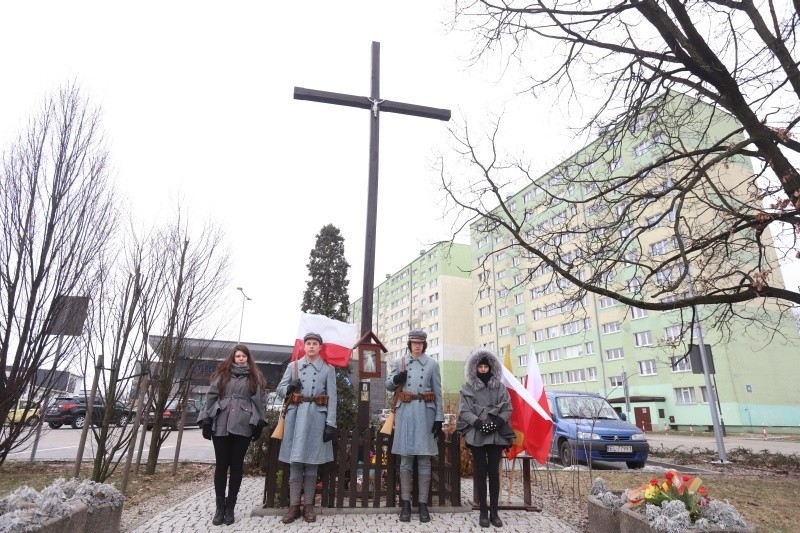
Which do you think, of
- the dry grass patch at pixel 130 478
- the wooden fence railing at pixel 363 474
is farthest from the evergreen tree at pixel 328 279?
the wooden fence railing at pixel 363 474

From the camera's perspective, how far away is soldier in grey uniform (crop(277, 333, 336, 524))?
521 centimetres

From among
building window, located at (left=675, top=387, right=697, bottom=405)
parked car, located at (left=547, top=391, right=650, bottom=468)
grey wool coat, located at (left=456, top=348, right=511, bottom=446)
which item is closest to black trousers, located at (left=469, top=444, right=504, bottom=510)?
grey wool coat, located at (left=456, top=348, right=511, bottom=446)

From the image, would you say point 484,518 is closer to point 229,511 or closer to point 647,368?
point 229,511

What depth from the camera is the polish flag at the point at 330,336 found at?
20.6ft

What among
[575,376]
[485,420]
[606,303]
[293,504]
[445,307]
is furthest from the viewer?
[445,307]

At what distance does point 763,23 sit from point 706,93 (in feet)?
3.89

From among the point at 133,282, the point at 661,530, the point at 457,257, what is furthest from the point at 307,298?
the point at 457,257

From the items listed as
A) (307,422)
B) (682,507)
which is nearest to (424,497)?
(307,422)

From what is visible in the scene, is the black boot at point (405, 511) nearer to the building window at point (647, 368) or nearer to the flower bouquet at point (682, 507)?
the flower bouquet at point (682, 507)

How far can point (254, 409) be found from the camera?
5.43 meters

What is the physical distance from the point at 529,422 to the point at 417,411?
1388 mm

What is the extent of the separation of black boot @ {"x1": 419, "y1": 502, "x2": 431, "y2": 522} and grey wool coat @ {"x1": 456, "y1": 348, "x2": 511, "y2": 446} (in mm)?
820

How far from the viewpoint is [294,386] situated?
5539 mm

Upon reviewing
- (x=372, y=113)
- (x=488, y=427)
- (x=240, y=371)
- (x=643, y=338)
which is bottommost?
(x=488, y=427)
